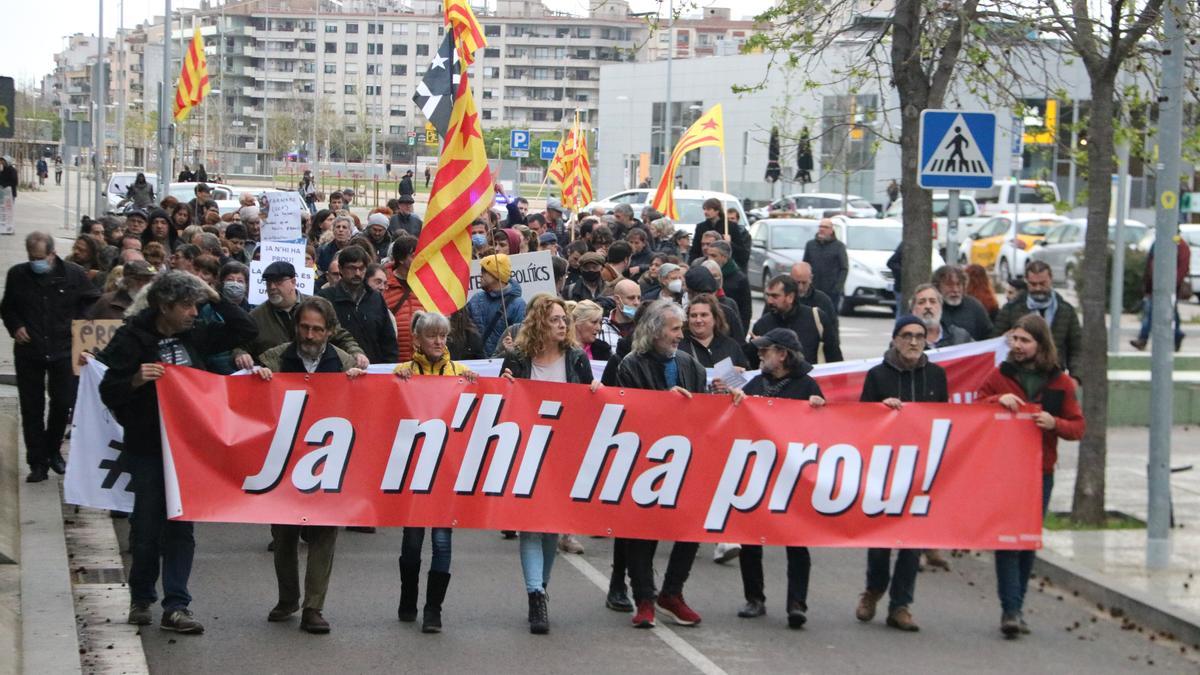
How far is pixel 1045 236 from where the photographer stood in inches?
1534

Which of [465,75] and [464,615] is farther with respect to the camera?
[465,75]

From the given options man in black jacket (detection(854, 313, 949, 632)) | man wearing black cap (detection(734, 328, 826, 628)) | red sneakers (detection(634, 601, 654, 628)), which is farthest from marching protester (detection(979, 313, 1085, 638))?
red sneakers (detection(634, 601, 654, 628))

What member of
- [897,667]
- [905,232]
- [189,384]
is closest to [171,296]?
[189,384]

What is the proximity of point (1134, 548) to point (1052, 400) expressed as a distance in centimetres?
244

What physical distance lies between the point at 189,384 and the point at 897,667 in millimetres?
3856

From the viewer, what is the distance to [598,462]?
880 cm

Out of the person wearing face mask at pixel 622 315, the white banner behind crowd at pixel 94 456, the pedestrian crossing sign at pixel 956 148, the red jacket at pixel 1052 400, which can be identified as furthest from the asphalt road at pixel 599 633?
the pedestrian crossing sign at pixel 956 148

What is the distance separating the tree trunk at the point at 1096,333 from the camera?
11531 millimetres

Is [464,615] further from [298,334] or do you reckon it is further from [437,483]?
[298,334]

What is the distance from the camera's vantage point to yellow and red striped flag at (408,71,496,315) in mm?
10000

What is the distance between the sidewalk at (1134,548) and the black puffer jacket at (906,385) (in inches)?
67.9

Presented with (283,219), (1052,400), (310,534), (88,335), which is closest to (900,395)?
(1052,400)

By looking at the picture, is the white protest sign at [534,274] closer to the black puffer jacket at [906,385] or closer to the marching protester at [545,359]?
the marching protester at [545,359]

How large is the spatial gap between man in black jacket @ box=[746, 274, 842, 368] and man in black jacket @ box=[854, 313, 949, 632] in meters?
2.40
